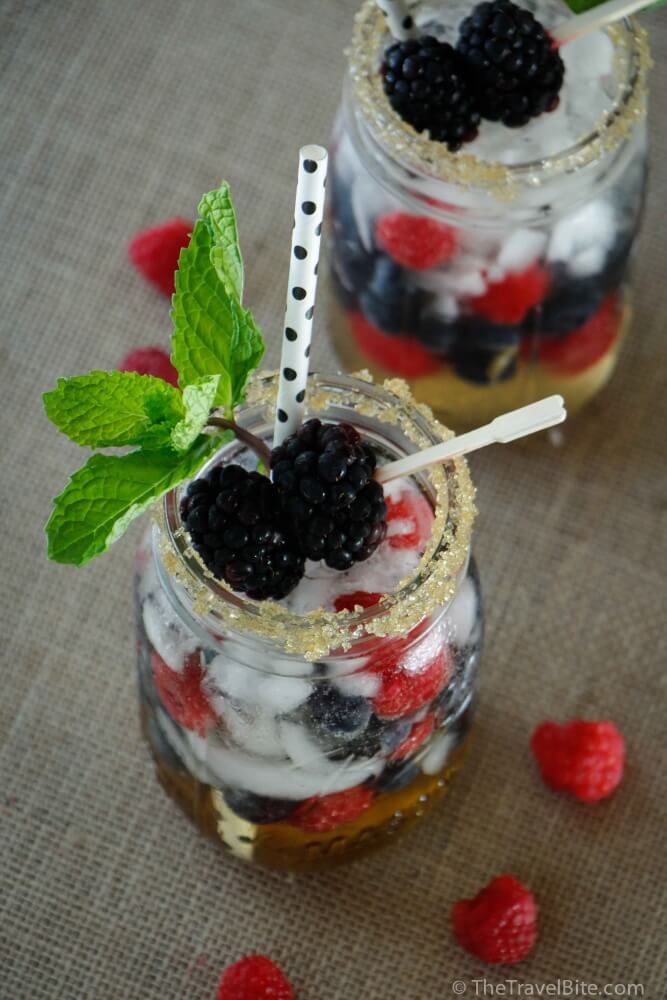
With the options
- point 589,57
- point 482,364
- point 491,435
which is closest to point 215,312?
point 491,435

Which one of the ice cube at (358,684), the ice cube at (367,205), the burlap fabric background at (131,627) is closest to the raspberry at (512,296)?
the ice cube at (367,205)

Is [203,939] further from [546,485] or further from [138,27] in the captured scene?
[138,27]

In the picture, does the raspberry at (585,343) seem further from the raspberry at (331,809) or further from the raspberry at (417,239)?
the raspberry at (331,809)

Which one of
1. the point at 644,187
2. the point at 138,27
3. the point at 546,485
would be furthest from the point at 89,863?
the point at 138,27

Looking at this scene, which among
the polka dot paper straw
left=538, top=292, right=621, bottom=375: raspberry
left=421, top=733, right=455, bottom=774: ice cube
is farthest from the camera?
left=538, top=292, right=621, bottom=375: raspberry

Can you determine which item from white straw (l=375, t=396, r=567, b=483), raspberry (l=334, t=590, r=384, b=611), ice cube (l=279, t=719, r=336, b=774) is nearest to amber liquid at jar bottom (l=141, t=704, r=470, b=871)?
ice cube (l=279, t=719, r=336, b=774)

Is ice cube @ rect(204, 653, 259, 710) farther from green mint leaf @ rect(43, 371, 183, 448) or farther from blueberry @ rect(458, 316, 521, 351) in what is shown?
blueberry @ rect(458, 316, 521, 351)
